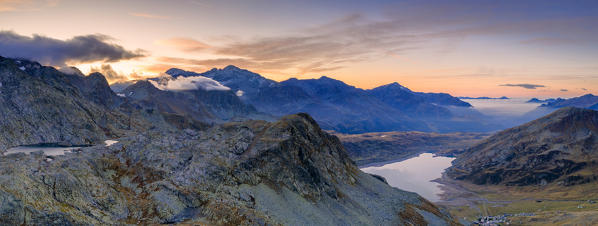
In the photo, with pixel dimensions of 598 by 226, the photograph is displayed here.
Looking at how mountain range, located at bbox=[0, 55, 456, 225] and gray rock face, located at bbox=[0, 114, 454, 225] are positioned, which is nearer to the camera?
mountain range, located at bbox=[0, 55, 456, 225]

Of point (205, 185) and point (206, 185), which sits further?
point (206, 185)

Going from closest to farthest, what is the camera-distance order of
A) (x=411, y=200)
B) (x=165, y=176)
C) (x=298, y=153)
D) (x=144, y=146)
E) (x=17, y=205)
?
(x=17, y=205) → (x=165, y=176) → (x=144, y=146) → (x=298, y=153) → (x=411, y=200)

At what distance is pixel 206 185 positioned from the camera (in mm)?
99375

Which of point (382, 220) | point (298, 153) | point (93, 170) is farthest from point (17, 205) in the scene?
point (382, 220)

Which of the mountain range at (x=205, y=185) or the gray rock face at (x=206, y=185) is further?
the gray rock face at (x=206, y=185)

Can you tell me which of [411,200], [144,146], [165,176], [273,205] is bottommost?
[411,200]

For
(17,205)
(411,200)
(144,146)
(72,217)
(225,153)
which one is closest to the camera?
(17,205)

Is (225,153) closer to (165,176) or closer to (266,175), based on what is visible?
(266,175)

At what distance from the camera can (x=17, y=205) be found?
5741 centimetres

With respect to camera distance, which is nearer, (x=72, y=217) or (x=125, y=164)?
(x=72, y=217)

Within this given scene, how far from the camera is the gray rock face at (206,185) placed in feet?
227

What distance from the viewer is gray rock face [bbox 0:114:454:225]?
227 feet

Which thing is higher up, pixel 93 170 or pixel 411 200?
pixel 93 170

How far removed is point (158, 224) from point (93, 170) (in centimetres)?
2731
